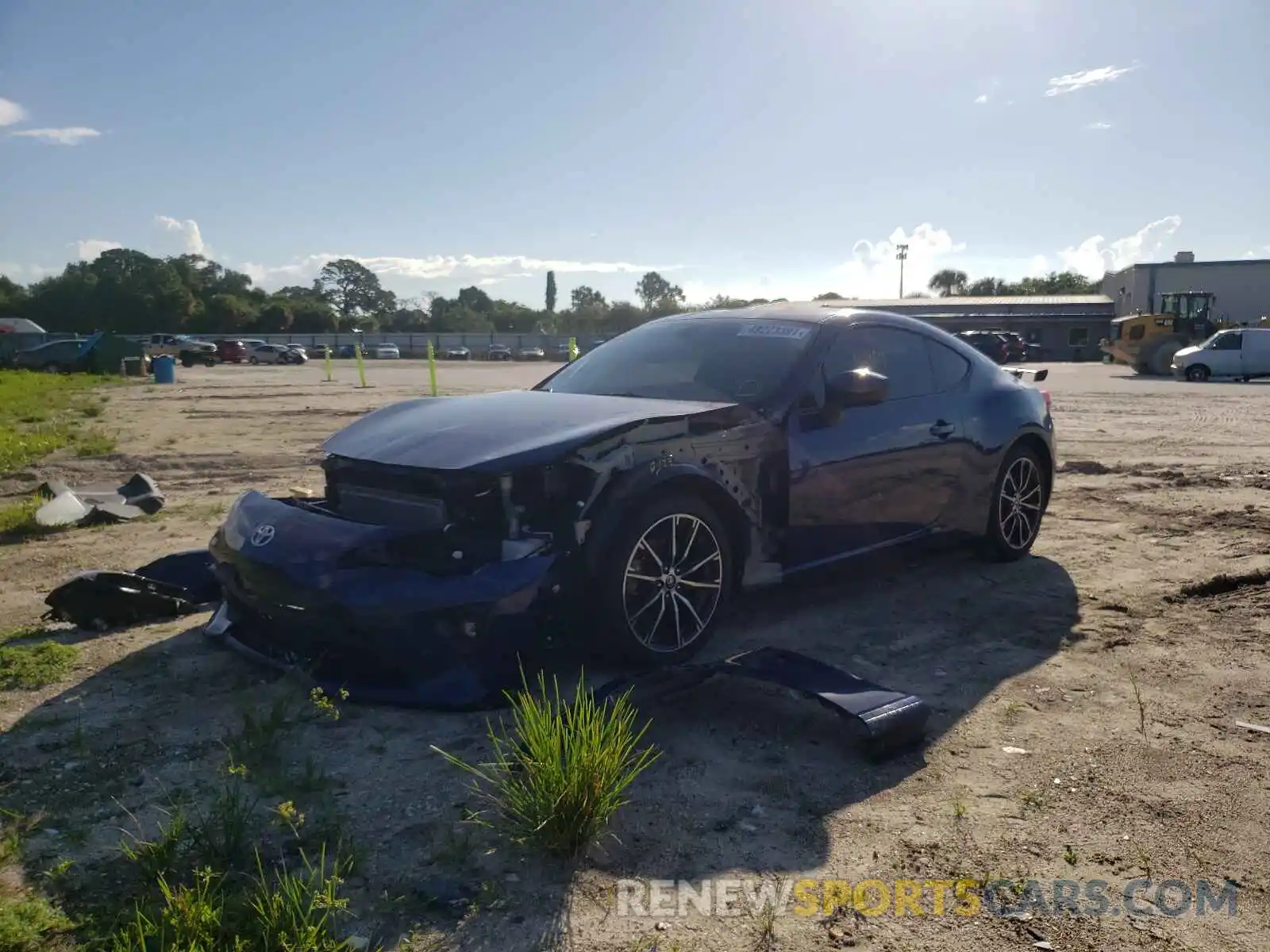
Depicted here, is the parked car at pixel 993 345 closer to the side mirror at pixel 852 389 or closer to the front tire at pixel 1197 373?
the front tire at pixel 1197 373

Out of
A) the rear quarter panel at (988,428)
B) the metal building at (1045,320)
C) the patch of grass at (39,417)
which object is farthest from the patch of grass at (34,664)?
the metal building at (1045,320)

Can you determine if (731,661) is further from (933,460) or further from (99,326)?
(99,326)

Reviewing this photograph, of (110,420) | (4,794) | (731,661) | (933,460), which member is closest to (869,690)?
(731,661)

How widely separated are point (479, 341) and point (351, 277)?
51826 mm

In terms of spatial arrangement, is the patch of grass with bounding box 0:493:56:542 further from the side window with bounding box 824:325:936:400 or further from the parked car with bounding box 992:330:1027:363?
the parked car with bounding box 992:330:1027:363

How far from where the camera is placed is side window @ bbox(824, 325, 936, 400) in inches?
194

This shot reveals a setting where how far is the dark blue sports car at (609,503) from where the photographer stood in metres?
3.56

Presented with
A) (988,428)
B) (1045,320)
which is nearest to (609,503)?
(988,428)

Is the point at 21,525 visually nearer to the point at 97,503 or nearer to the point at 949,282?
the point at 97,503

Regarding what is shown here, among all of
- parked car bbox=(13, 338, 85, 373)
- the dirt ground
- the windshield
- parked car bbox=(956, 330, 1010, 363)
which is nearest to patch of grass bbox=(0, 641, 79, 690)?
the dirt ground

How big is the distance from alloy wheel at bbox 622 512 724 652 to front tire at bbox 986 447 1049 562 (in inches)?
91.8

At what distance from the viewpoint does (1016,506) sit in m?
5.88

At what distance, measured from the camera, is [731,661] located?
369 centimetres

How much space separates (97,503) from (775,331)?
531 cm
